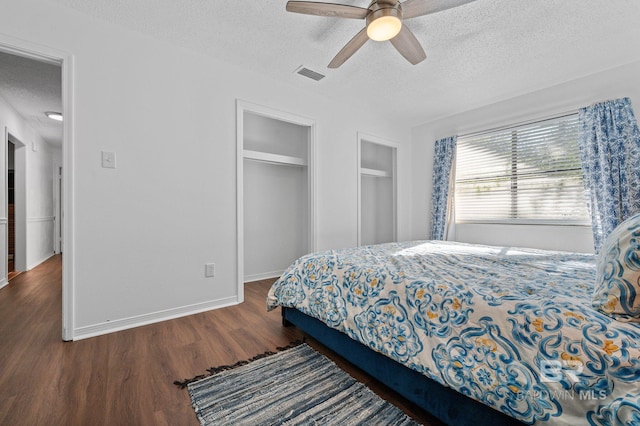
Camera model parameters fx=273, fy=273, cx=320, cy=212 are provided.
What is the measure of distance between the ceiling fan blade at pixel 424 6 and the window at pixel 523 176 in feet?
7.98

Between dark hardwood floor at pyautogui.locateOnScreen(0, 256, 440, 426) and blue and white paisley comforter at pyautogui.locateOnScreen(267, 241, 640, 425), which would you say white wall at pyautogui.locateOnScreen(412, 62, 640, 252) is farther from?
dark hardwood floor at pyautogui.locateOnScreen(0, 256, 440, 426)

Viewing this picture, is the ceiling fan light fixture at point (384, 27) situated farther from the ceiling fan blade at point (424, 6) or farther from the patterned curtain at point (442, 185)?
the patterned curtain at point (442, 185)

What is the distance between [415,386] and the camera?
3.99 feet

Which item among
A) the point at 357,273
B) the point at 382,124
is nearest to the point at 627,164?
the point at 382,124

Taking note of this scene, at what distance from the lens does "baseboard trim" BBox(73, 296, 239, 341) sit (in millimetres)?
2029

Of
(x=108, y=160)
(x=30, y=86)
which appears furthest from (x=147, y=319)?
(x=30, y=86)

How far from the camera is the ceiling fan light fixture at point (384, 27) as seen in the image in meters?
1.78

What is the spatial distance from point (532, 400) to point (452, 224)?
349cm

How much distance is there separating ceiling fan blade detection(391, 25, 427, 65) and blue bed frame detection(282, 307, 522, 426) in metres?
2.10

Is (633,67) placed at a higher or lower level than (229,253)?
higher

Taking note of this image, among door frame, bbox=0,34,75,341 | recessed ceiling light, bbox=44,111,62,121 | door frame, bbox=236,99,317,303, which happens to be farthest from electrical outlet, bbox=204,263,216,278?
recessed ceiling light, bbox=44,111,62,121

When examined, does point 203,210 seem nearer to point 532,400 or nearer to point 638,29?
point 532,400

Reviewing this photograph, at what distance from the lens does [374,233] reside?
16.1 feet

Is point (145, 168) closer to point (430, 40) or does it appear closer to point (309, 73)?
point (309, 73)
